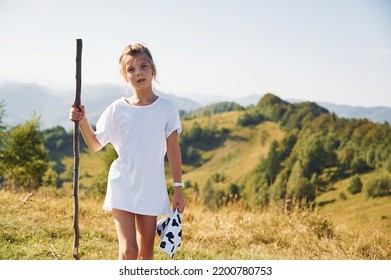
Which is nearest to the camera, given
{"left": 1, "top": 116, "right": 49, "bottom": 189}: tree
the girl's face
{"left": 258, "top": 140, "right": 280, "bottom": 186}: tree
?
the girl's face

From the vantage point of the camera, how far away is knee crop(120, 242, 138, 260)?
108 inches

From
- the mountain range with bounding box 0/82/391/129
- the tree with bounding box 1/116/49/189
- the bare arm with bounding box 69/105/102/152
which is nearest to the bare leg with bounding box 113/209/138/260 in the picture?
the bare arm with bounding box 69/105/102/152

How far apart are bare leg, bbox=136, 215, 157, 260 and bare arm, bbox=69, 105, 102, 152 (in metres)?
0.50

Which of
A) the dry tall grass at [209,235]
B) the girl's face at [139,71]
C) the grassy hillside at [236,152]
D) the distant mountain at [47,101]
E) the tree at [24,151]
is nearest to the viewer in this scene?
the girl's face at [139,71]

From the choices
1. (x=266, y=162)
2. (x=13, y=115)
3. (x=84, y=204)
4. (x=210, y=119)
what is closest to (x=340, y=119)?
(x=266, y=162)

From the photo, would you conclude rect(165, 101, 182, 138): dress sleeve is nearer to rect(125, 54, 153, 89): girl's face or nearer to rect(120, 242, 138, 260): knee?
rect(125, 54, 153, 89): girl's face

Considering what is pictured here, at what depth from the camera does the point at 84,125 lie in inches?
115

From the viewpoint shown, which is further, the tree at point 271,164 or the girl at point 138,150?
the tree at point 271,164

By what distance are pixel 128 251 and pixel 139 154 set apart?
56 cm

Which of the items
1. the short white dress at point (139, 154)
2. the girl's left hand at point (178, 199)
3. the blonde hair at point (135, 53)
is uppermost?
the blonde hair at point (135, 53)

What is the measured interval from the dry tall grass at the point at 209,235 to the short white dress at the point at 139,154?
1304mm

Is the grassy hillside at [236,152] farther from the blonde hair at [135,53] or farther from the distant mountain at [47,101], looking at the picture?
the blonde hair at [135,53]

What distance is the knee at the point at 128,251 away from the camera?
275 centimetres

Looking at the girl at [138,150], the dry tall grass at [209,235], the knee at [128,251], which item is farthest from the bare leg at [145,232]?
the dry tall grass at [209,235]
